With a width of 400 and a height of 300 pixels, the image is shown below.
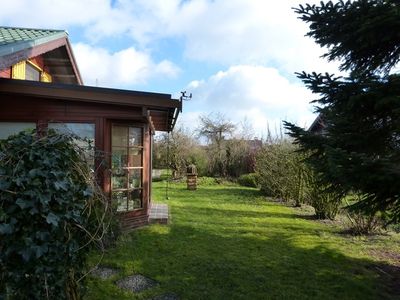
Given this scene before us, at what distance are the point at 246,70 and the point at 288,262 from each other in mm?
15695

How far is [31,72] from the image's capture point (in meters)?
10.2

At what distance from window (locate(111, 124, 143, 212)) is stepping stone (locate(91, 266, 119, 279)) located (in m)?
2.07

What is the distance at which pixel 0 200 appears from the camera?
2354 millimetres

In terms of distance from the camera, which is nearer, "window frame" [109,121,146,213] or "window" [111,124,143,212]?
"window frame" [109,121,146,213]

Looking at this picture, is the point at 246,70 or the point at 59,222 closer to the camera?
the point at 59,222

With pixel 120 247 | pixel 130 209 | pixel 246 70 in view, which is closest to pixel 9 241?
pixel 120 247

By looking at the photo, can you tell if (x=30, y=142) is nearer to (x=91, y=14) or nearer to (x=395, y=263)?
(x=395, y=263)

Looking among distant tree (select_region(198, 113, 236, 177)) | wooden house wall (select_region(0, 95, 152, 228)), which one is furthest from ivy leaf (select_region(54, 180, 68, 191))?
distant tree (select_region(198, 113, 236, 177))

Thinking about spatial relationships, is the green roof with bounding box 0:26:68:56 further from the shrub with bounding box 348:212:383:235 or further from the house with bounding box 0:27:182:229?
the shrub with bounding box 348:212:383:235

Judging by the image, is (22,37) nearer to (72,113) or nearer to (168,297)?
(72,113)

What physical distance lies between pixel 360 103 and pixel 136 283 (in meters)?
Answer: 3.61

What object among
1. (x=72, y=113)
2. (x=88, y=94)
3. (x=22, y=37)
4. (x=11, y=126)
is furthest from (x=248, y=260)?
(x=22, y=37)

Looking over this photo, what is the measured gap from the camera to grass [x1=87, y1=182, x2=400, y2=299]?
490cm

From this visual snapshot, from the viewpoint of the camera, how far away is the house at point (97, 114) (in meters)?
6.83
